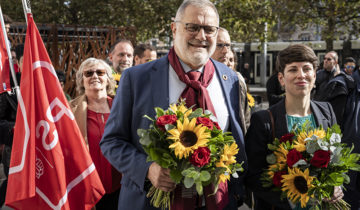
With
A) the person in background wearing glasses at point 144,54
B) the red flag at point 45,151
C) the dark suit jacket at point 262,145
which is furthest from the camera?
the person in background wearing glasses at point 144,54

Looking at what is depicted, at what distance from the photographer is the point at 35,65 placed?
3289 millimetres

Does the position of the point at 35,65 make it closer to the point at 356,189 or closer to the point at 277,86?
the point at 356,189

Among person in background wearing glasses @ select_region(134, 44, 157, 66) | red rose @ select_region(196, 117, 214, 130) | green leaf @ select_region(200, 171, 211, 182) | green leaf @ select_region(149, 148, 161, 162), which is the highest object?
person in background wearing glasses @ select_region(134, 44, 157, 66)

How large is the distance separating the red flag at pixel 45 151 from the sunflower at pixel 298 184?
5.05 ft

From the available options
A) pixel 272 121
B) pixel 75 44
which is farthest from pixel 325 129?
pixel 75 44

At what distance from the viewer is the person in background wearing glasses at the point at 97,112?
366 cm

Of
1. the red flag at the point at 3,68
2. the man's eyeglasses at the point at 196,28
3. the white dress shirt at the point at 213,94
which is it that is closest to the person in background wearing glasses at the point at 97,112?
the red flag at the point at 3,68

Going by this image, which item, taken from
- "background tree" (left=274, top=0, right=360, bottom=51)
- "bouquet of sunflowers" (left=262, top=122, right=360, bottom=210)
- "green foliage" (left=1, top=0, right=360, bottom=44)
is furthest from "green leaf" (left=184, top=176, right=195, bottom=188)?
"green foliage" (left=1, top=0, right=360, bottom=44)

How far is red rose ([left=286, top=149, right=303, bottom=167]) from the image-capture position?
2.48 meters

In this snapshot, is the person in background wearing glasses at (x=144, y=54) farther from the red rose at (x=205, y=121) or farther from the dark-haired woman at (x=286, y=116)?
the red rose at (x=205, y=121)

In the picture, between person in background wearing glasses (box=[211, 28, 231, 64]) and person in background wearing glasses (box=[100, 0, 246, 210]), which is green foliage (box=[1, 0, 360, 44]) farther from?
person in background wearing glasses (box=[100, 0, 246, 210])

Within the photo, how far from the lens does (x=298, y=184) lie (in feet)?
8.21

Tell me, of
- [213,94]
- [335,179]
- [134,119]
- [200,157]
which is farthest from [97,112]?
[335,179]

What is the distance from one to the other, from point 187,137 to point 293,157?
0.76 m
